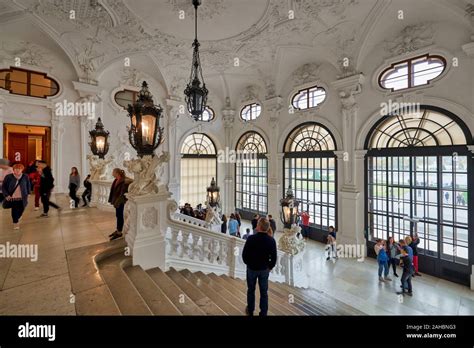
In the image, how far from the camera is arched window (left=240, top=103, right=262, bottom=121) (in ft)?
42.2

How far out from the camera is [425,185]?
23.9 ft

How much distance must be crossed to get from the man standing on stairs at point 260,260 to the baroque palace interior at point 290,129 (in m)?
0.48

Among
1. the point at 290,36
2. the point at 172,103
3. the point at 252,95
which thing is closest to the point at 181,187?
the point at 172,103

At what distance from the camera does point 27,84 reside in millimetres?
7945

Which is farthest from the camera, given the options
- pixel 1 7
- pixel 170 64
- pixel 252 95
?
pixel 252 95

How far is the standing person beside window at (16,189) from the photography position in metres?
3.91

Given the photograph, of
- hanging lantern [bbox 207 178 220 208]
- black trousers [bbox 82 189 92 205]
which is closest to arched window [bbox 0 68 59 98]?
black trousers [bbox 82 189 92 205]

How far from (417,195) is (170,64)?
37.5 feet

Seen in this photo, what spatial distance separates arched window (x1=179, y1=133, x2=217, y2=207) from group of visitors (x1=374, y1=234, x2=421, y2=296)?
9.86m

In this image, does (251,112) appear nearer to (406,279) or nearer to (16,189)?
(406,279)

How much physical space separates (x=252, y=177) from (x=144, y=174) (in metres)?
10.4

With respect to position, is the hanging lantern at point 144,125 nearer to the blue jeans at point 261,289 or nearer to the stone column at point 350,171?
the blue jeans at point 261,289
